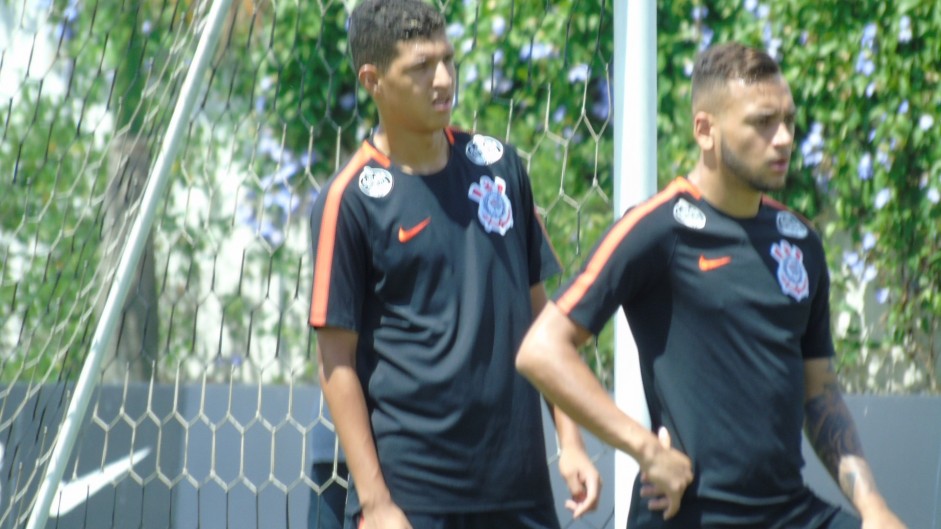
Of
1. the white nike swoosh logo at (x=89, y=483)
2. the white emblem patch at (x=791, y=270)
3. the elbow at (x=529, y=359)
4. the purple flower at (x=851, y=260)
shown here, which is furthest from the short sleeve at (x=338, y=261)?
the purple flower at (x=851, y=260)

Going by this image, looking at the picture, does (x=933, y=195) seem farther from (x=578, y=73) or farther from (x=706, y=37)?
(x=578, y=73)

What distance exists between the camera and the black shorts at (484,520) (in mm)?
2357

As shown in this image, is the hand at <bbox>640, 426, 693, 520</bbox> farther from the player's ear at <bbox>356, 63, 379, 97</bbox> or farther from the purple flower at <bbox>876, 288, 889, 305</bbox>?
the purple flower at <bbox>876, 288, 889, 305</bbox>

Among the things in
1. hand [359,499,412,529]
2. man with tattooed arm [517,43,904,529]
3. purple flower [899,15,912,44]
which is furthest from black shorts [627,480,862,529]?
purple flower [899,15,912,44]

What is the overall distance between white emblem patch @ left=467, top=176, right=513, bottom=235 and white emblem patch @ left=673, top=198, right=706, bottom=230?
1.17ft

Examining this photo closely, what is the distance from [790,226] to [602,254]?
34cm

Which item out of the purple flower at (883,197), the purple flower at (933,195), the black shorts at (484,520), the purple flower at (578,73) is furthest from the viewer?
the purple flower at (578,73)

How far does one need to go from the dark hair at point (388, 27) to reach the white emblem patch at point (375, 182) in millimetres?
199

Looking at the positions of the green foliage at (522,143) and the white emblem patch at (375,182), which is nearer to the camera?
the white emblem patch at (375,182)

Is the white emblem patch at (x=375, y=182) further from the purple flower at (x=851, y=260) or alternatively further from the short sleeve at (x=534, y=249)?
the purple flower at (x=851, y=260)

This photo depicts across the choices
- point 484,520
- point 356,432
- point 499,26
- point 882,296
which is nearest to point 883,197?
point 882,296

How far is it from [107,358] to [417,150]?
7.87ft

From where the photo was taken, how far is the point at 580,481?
7.94 feet

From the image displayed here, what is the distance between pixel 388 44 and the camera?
2.52 m
